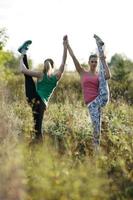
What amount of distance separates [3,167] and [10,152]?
0.55m

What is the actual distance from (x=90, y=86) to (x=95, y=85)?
3.0 inches

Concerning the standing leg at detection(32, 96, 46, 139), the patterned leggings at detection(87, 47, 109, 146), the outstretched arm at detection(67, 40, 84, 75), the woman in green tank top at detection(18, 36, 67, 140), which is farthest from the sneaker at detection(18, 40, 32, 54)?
the patterned leggings at detection(87, 47, 109, 146)

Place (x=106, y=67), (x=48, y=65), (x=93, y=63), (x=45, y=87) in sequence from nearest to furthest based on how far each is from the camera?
(x=106, y=67)
(x=93, y=63)
(x=48, y=65)
(x=45, y=87)

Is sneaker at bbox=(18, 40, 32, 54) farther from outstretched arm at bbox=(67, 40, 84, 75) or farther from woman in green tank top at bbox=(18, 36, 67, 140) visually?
outstretched arm at bbox=(67, 40, 84, 75)

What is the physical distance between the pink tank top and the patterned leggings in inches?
2.6

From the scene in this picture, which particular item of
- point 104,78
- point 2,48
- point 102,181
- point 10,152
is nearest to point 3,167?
point 10,152

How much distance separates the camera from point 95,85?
891 centimetres

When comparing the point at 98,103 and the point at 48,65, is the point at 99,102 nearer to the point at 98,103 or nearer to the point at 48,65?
the point at 98,103

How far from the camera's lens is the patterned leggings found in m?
8.80

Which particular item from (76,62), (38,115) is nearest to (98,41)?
(76,62)

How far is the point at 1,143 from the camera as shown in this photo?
693 centimetres

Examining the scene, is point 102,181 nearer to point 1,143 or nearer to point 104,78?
point 1,143

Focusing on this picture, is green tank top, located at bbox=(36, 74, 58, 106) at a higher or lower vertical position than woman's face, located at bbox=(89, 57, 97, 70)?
lower

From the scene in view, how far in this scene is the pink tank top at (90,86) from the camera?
889 cm
